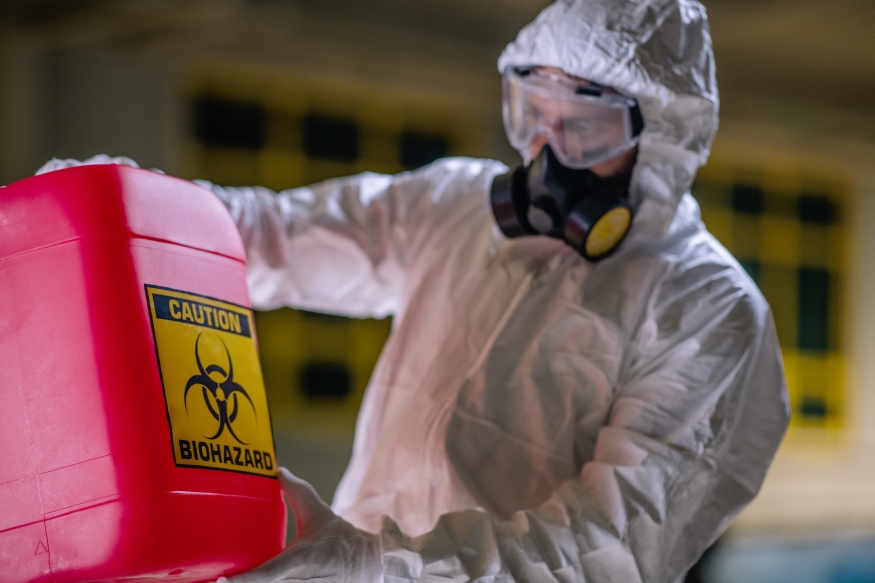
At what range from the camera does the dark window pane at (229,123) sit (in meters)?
5.58

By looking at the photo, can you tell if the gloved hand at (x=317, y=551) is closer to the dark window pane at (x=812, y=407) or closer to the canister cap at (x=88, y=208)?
the canister cap at (x=88, y=208)

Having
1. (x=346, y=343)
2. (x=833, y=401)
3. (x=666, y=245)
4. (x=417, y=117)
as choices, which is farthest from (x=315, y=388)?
(x=666, y=245)

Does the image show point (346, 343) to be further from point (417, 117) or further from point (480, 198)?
point (480, 198)

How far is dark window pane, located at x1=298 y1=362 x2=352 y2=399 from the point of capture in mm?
5836

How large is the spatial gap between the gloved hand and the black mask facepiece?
534mm

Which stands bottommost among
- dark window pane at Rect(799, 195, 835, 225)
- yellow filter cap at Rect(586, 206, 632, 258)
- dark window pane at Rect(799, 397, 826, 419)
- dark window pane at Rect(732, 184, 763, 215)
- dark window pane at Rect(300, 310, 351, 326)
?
dark window pane at Rect(799, 397, 826, 419)

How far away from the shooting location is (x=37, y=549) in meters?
0.96

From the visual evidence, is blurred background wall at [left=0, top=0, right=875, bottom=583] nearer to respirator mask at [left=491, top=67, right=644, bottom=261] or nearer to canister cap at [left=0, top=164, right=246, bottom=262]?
respirator mask at [left=491, top=67, right=644, bottom=261]

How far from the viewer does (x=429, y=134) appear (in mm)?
6172

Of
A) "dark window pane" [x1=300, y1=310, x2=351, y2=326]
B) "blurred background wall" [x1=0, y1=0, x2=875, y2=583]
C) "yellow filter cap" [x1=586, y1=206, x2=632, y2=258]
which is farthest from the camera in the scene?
"dark window pane" [x1=300, y1=310, x2=351, y2=326]

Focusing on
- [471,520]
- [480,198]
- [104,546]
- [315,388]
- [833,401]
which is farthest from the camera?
[833,401]

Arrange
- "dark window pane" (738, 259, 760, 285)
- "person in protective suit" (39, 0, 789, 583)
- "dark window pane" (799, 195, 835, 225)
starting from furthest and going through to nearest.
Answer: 1. "dark window pane" (799, 195, 835, 225)
2. "dark window pane" (738, 259, 760, 285)
3. "person in protective suit" (39, 0, 789, 583)

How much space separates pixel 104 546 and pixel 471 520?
1.47 ft

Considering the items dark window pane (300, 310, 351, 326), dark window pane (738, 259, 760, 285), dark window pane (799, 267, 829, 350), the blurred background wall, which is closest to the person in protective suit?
the blurred background wall
